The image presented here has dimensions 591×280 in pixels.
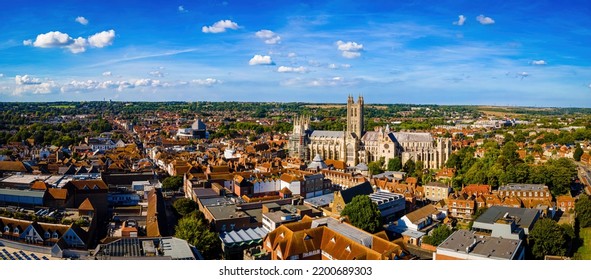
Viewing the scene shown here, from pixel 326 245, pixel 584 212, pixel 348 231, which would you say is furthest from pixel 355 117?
pixel 326 245

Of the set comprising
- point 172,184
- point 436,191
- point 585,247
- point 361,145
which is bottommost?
point 585,247

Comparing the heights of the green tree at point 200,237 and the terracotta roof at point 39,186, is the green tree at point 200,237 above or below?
below

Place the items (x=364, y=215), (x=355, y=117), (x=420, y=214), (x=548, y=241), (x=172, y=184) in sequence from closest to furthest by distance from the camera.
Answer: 1. (x=548, y=241)
2. (x=364, y=215)
3. (x=420, y=214)
4. (x=172, y=184)
5. (x=355, y=117)

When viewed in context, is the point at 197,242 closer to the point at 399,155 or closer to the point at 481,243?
the point at 481,243

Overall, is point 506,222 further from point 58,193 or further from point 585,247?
point 58,193

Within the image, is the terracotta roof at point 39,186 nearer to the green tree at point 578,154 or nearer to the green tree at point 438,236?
the green tree at point 438,236

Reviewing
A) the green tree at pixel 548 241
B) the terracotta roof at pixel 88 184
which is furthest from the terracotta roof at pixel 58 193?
the green tree at pixel 548 241

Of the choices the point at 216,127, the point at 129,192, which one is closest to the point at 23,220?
the point at 129,192

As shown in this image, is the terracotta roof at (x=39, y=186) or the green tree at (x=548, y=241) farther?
the terracotta roof at (x=39, y=186)

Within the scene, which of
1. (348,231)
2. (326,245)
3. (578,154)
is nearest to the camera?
(326,245)
